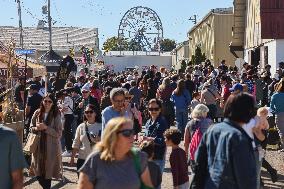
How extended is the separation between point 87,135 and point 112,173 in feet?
14.6

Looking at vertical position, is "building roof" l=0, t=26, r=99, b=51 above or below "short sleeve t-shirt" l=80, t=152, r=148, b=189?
above

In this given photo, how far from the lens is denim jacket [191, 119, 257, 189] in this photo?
523 centimetres

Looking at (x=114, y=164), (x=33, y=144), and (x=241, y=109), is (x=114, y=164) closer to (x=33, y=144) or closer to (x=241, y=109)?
(x=241, y=109)

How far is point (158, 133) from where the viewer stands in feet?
29.6

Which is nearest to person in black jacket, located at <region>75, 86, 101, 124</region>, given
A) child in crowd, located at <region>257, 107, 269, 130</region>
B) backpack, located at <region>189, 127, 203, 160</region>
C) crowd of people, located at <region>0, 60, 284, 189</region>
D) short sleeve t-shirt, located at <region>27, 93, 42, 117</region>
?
crowd of people, located at <region>0, 60, 284, 189</region>

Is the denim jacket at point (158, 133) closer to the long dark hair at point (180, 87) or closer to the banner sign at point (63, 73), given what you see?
the long dark hair at point (180, 87)

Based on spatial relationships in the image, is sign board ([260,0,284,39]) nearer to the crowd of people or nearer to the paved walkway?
the crowd of people

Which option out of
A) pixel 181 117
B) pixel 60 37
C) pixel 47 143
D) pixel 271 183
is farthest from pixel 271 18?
pixel 60 37

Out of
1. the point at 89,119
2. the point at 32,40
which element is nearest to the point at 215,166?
the point at 89,119

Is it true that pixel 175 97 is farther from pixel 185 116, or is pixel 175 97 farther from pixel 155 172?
pixel 155 172

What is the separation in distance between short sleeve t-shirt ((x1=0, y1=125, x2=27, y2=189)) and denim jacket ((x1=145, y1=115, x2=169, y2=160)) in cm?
341

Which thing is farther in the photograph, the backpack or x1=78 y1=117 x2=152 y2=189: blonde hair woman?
the backpack

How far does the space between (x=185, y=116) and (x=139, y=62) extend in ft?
222

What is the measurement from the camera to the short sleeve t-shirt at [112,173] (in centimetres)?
520
